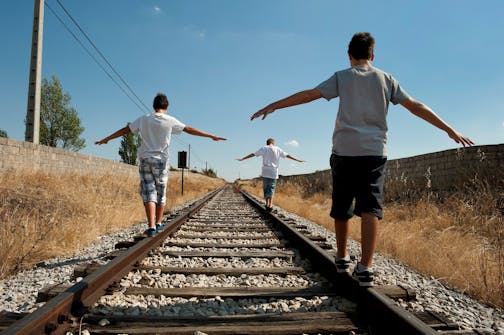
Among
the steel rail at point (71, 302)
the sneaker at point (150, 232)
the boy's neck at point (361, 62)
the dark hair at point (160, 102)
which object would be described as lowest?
the steel rail at point (71, 302)

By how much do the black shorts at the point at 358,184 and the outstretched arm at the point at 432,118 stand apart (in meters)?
0.46

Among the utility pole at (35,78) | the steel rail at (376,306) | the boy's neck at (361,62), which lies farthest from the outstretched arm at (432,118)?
the utility pole at (35,78)

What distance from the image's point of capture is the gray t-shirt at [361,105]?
2439 millimetres

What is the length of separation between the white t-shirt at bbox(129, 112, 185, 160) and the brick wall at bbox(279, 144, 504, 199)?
20.8ft

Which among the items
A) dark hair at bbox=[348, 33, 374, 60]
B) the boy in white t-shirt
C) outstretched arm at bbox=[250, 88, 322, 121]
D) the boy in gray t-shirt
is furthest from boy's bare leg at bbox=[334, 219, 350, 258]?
the boy in white t-shirt

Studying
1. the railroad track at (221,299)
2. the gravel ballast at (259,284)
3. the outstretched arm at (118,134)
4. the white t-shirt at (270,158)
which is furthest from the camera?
the white t-shirt at (270,158)

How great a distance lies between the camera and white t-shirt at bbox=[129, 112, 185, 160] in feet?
13.6

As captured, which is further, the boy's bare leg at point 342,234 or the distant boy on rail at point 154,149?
the distant boy on rail at point 154,149

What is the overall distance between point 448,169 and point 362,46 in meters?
10.00

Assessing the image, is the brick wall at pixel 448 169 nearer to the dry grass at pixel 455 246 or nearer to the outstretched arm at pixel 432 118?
the dry grass at pixel 455 246

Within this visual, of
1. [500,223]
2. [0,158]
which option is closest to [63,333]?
[500,223]

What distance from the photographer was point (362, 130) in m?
2.44

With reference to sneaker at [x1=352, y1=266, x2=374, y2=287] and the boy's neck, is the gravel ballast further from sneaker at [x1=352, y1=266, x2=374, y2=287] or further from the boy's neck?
the boy's neck

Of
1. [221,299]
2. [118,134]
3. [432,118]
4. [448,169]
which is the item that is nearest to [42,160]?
[118,134]
